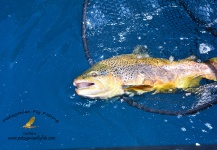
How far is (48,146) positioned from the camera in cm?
355

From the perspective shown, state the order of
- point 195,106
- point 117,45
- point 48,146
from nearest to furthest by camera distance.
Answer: point 195,106
point 48,146
point 117,45

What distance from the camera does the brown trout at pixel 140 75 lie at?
2.98m

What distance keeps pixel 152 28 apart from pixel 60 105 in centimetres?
161

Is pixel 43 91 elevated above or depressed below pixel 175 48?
below

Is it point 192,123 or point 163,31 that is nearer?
point 192,123

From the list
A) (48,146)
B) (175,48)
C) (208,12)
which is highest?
(208,12)

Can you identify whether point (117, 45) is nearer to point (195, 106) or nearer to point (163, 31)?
point (163, 31)

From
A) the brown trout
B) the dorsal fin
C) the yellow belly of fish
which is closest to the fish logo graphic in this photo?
the brown trout

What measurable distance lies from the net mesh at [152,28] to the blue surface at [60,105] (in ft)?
1.66

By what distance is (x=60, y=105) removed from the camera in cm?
382

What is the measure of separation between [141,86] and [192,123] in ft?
3.33

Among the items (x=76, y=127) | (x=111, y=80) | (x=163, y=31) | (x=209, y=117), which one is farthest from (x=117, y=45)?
(x=209, y=117)

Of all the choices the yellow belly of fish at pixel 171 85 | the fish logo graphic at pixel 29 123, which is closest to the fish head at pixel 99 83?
the yellow belly of fish at pixel 171 85

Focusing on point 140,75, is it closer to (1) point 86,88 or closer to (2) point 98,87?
(2) point 98,87
